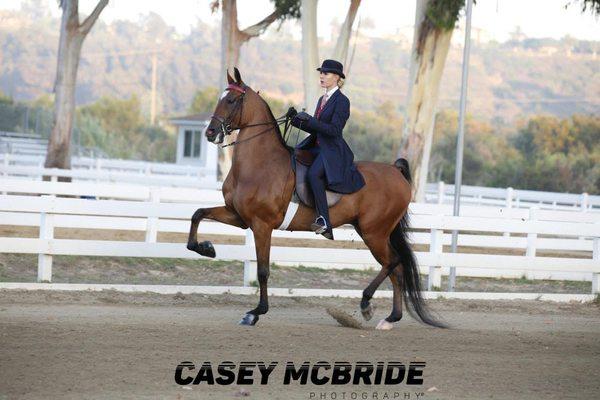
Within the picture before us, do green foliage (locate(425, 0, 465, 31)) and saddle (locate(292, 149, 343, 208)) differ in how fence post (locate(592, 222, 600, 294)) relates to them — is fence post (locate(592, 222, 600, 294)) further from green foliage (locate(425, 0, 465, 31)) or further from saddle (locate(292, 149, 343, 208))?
green foliage (locate(425, 0, 465, 31))

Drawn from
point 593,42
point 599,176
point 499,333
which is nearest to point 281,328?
point 499,333

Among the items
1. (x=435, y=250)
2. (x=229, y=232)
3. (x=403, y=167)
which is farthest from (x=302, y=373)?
(x=229, y=232)

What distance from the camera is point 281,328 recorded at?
10.9m

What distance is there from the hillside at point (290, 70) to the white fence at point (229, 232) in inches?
4599

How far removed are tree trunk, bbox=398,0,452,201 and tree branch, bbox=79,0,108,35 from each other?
10.6 meters

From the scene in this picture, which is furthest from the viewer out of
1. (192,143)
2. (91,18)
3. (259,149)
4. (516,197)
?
(192,143)

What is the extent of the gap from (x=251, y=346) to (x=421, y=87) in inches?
660

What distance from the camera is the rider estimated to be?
11.1 m

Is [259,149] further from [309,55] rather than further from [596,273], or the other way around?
[309,55]

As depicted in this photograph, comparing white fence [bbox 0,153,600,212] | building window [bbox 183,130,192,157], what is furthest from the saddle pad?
building window [bbox 183,130,192,157]

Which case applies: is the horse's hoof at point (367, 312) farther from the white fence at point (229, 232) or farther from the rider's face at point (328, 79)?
the rider's face at point (328, 79)

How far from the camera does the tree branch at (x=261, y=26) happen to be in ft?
105

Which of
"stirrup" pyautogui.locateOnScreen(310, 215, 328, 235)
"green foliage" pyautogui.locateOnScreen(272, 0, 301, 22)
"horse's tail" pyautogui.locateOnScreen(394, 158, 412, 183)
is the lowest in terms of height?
"stirrup" pyautogui.locateOnScreen(310, 215, 328, 235)

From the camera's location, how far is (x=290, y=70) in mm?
156875
